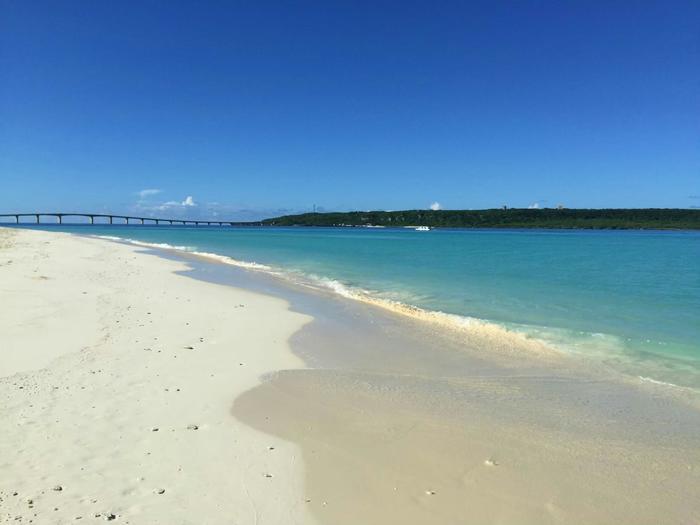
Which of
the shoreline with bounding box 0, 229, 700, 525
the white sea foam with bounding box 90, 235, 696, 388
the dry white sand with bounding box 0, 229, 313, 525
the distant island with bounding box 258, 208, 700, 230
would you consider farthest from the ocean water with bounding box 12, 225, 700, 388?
the distant island with bounding box 258, 208, 700, 230

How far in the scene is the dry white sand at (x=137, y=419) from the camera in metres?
3.73

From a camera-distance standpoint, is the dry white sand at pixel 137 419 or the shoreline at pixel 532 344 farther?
the shoreline at pixel 532 344

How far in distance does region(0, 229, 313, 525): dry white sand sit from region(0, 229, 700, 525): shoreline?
0.09 feet

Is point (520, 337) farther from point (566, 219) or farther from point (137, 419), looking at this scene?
point (566, 219)

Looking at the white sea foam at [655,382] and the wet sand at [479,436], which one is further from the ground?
the wet sand at [479,436]

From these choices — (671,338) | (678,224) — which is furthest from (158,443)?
(678,224)

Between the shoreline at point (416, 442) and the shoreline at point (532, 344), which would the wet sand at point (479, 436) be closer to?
Answer: the shoreline at point (416, 442)

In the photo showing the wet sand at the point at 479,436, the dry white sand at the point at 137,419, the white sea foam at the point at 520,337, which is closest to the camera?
the dry white sand at the point at 137,419

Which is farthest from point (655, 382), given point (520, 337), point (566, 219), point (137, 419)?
point (566, 219)

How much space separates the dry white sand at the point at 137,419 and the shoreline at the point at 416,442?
1.1 inches

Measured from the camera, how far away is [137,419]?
527cm

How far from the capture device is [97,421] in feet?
16.8

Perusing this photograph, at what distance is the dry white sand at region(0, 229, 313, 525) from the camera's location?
3.73 metres

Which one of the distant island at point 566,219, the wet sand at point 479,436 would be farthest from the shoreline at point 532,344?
the distant island at point 566,219
